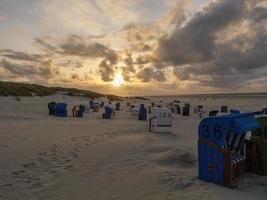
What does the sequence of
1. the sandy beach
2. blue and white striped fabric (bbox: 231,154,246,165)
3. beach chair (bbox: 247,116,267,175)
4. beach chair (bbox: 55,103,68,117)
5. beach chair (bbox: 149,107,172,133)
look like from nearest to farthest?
the sandy beach, blue and white striped fabric (bbox: 231,154,246,165), beach chair (bbox: 247,116,267,175), beach chair (bbox: 149,107,172,133), beach chair (bbox: 55,103,68,117)

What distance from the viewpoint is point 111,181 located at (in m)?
7.54

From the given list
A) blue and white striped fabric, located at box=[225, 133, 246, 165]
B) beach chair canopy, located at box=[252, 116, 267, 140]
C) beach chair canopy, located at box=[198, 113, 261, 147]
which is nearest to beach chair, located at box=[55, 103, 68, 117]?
blue and white striped fabric, located at box=[225, 133, 246, 165]

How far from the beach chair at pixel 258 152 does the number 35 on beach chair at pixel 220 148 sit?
0.40 meters

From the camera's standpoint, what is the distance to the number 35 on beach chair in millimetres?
6523

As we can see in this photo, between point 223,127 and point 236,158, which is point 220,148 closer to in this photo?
point 223,127

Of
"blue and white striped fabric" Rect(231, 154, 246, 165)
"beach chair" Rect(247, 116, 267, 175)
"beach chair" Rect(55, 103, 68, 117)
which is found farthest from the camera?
"beach chair" Rect(55, 103, 68, 117)

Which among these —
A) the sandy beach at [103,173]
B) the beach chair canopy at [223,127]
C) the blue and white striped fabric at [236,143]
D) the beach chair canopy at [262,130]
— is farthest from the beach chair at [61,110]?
the beach chair canopy at [223,127]

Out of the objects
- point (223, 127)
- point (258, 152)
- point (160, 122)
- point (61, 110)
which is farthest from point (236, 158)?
point (61, 110)

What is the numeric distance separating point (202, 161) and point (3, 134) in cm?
975

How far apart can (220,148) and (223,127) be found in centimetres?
43

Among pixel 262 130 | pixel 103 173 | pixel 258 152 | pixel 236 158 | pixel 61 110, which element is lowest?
pixel 103 173

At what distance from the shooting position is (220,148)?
652cm

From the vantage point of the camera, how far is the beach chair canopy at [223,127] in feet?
21.5

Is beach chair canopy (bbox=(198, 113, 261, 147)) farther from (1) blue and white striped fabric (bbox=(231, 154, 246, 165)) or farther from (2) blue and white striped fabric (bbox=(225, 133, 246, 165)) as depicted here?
(2) blue and white striped fabric (bbox=(225, 133, 246, 165))
